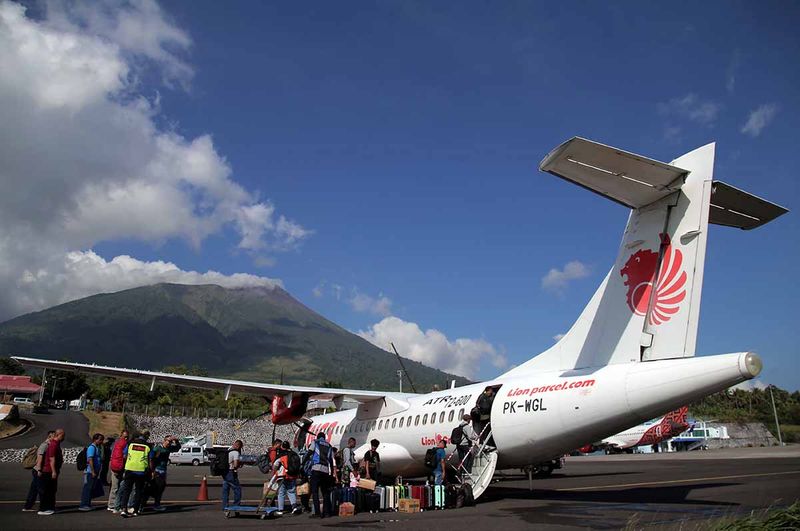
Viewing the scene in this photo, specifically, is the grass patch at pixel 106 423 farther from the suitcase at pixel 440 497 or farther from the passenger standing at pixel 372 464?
the suitcase at pixel 440 497

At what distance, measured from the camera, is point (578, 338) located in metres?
11.9

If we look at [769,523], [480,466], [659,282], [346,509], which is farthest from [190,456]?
[769,523]

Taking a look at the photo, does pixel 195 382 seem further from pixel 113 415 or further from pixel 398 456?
pixel 113 415

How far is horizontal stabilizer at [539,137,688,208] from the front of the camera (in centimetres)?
854

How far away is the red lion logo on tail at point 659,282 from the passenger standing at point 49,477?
10.6 meters

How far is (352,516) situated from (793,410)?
67.8 m

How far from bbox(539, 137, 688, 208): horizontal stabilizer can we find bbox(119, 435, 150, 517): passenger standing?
866 cm

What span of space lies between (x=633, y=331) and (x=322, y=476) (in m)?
6.35

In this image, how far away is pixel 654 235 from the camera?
10.2m

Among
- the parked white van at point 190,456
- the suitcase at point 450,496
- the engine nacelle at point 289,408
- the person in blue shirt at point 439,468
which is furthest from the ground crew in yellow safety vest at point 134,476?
the parked white van at point 190,456

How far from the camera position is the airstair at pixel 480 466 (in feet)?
39.2

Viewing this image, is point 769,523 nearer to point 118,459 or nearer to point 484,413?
point 484,413

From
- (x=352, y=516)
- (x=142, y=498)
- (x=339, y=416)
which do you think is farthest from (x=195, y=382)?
(x=352, y=516)

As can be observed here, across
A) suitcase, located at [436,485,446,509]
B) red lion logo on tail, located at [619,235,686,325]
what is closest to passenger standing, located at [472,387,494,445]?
suitcase, located at [436,485,446,509]
